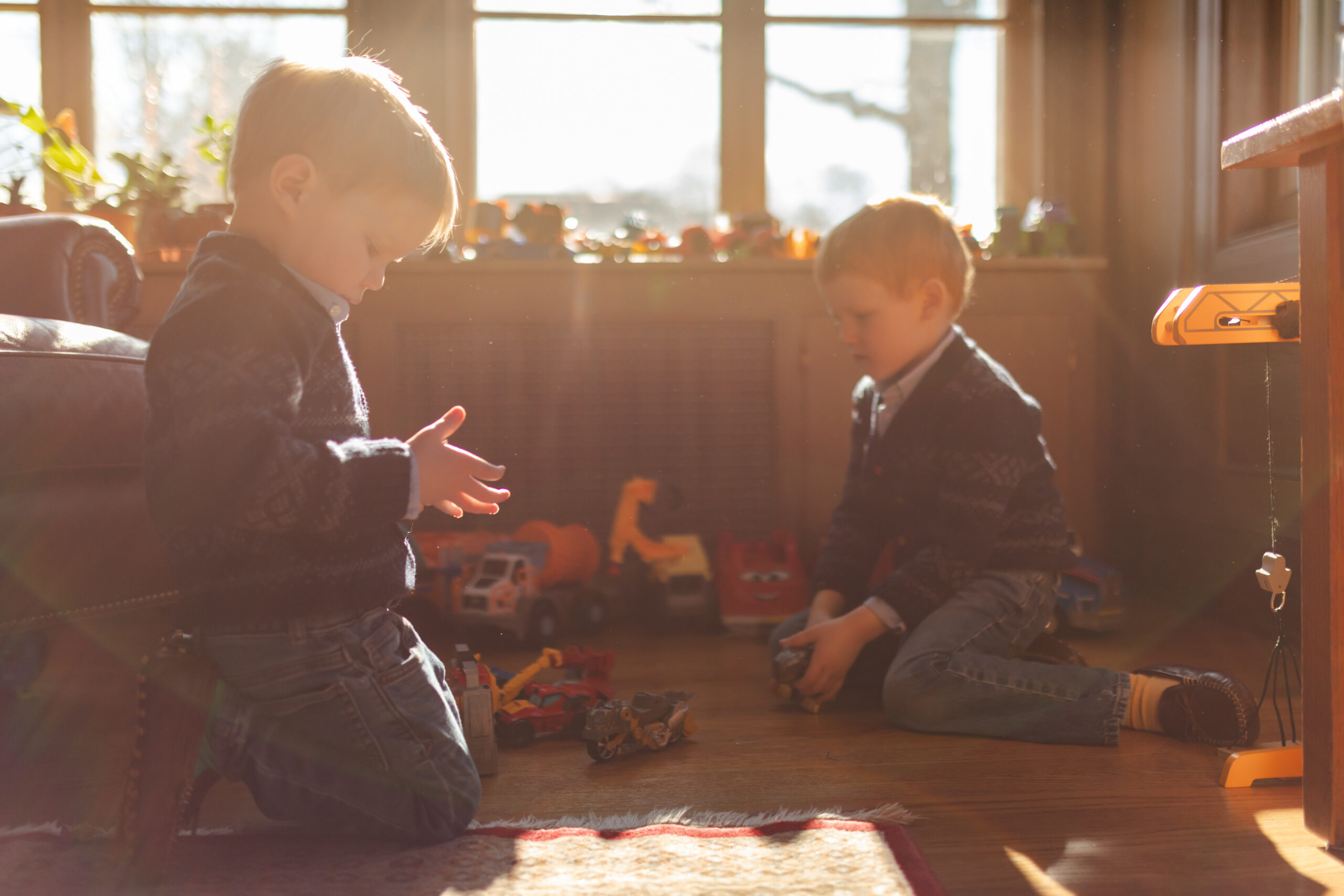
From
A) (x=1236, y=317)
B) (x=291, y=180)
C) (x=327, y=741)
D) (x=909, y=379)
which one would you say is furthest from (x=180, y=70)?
(x=1236, y=317)

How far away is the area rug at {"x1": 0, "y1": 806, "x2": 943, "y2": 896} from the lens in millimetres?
717

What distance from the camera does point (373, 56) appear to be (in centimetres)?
227

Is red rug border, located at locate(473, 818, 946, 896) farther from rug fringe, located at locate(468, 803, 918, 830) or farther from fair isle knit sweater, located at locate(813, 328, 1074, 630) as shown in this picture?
fair isle knit sweater, located at locate(813, 328, 1074, 630)

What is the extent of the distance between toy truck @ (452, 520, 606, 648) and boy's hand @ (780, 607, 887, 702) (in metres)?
0.49

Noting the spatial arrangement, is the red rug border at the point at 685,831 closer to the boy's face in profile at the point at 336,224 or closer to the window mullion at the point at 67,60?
the boy's face in profile at the point at 336,224

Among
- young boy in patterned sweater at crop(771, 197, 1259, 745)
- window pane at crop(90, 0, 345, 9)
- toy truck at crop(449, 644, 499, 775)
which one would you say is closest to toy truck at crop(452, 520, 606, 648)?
young boy in patterned sweater at crop(771, 197, 1259, 745)

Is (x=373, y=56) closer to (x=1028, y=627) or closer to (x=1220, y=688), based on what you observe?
(x=1028, y=627)

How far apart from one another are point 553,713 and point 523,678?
81mm

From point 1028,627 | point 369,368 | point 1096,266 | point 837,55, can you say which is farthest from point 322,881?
point 837,55

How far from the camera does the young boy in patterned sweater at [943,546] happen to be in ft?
3.52

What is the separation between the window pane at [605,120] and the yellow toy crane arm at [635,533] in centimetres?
79

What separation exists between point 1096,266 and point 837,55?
2.70 feet

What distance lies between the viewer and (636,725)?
1033 mm

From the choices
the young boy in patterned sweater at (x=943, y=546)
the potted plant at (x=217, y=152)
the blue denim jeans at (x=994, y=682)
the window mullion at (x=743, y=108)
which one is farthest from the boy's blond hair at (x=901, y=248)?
the potted plant at (x=217, y=152)
